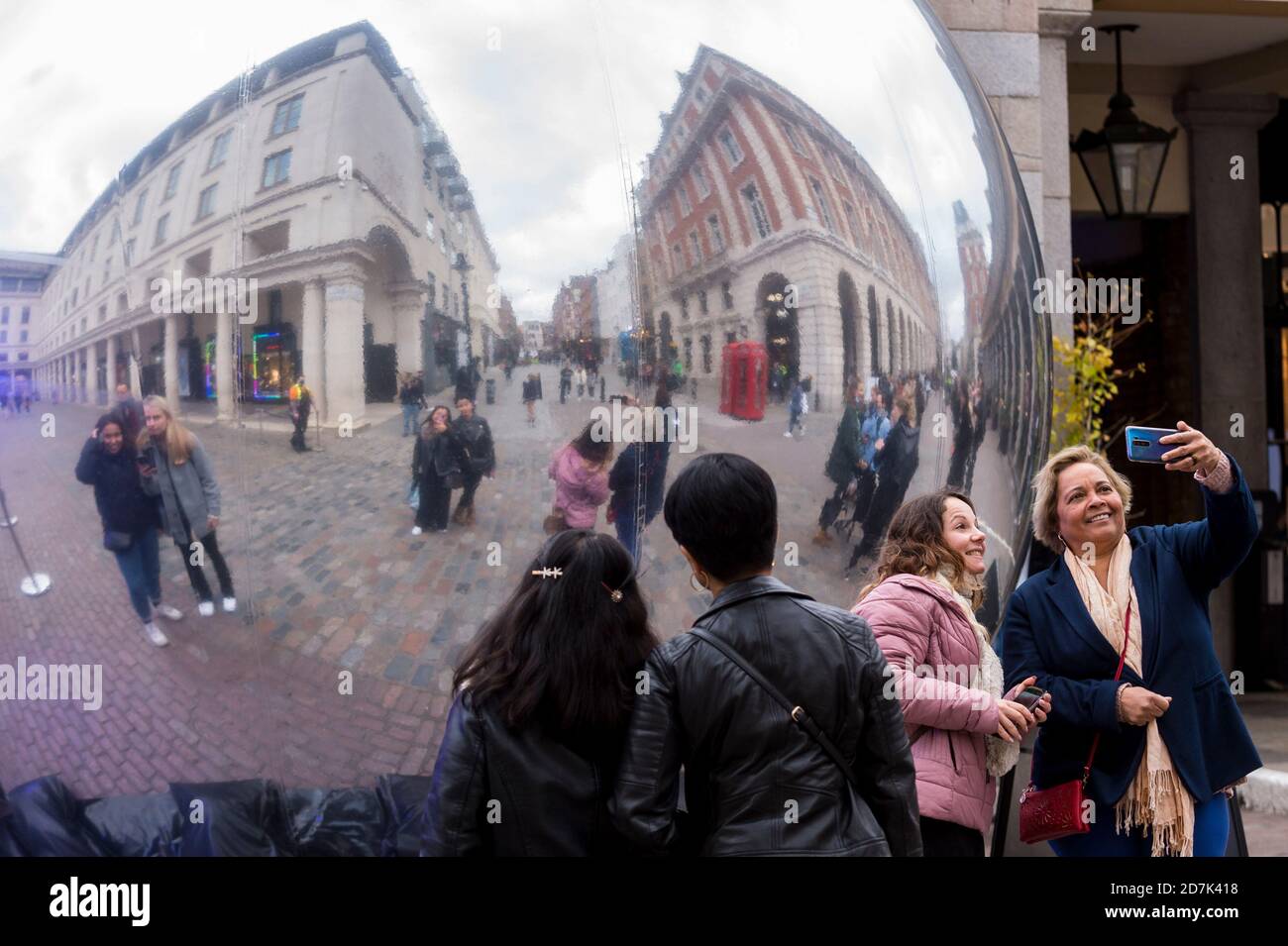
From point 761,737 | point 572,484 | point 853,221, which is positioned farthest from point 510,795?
point 853,221

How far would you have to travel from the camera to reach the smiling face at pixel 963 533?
103 inches

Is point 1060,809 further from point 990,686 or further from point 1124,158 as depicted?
point 1124,158

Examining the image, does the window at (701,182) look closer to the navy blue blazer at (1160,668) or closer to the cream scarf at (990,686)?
the cream scarf at (990,686)

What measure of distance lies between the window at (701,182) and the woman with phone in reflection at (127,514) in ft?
3.54

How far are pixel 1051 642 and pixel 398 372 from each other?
5.24 ft

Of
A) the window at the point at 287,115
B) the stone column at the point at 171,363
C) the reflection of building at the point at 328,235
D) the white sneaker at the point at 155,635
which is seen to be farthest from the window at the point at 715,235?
the white sneaker at the point at 155,635

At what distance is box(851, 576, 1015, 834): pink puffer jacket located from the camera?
250 cm

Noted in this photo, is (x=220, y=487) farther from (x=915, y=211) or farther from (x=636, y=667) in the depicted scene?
(x=915, y=211)

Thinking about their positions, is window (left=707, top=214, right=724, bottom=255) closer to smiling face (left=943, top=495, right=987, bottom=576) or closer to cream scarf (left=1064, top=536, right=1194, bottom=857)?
smiling face (left=943, top=495, right=987, bottom=576)

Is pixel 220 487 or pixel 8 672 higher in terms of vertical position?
pixel 220 487

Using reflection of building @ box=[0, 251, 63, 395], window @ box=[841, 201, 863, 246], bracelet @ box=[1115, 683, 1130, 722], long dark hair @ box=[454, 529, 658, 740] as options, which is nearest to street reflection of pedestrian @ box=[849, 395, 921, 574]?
window @ box=[841, 201, 863, 246]
